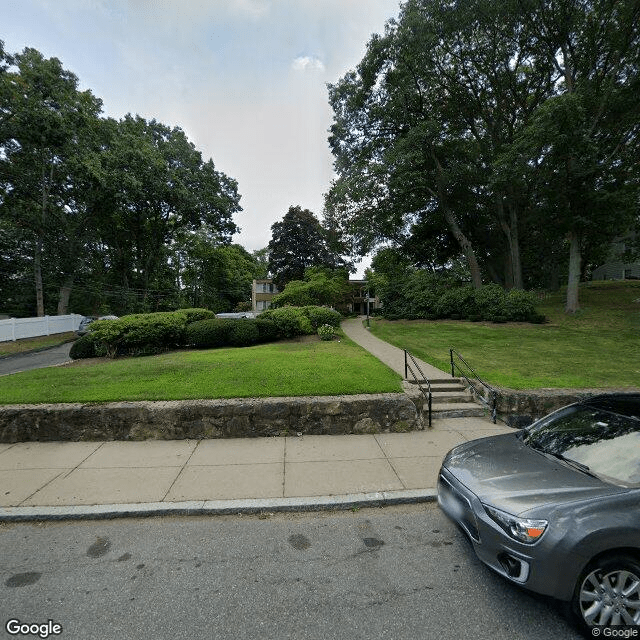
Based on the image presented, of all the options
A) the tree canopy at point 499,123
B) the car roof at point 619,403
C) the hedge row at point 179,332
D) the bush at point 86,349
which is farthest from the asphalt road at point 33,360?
the tree canopy at point 499,123

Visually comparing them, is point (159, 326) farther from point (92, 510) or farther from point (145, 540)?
point (145, 540)

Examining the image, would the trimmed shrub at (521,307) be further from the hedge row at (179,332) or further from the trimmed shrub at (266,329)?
the trimmed shrub at (266,329)

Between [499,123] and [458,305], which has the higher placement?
[499,123]

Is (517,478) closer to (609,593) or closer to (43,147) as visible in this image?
(609,593)

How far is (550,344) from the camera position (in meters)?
13.2

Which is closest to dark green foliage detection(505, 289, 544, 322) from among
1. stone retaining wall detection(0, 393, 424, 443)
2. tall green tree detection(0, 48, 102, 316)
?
stone retaining wall detection(0, 393, 424, 443)

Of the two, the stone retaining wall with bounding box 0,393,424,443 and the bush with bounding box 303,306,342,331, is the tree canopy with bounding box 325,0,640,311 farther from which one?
the stone retaining wall with bounding box 0,393,424,443

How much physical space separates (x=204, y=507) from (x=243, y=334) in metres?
9.36

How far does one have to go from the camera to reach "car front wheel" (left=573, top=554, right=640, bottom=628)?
7.53ft

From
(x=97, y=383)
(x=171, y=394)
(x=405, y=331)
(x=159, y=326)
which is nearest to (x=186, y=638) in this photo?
(x=171, y=394)

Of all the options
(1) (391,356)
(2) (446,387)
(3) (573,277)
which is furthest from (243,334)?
(3) (573,277)

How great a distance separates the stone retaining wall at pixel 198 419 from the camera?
598 centimetres

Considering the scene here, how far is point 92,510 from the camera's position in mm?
3912

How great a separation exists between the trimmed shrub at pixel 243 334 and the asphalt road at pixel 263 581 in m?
9.23
